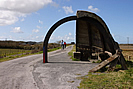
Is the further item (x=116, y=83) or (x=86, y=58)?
(x=86, y=58)

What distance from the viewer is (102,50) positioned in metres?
12.8

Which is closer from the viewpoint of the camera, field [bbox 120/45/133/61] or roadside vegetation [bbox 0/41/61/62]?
roadside vegetation [bbox 0/41/61/62]

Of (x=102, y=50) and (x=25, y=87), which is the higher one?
(x=102, y=50)

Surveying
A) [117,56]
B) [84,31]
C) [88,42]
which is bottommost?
[117,56]

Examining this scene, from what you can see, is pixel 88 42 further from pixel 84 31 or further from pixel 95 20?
pixel 95 20

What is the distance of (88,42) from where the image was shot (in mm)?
13922

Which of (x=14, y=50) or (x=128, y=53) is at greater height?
(x=14, y=50)

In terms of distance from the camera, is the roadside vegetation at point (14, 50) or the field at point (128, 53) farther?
the field at point (128, 53)

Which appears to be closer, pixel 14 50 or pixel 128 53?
pixel 128 53

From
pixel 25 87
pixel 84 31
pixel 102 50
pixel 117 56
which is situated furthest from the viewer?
pixel 84 31

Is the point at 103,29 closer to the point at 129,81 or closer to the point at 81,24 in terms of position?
the point at 81,24

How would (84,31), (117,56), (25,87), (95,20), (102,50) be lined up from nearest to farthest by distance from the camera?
(25,87)
(117,56)
(95,20)
(102,50)
(84,31)

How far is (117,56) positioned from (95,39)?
6.15 metres

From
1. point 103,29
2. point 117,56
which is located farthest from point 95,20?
point 117,56
